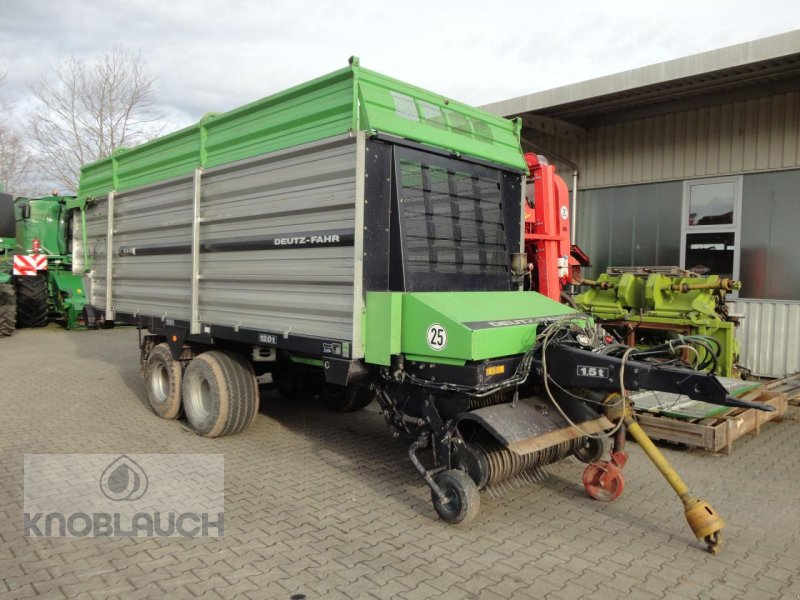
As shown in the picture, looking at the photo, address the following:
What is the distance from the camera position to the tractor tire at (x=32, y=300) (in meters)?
14.7

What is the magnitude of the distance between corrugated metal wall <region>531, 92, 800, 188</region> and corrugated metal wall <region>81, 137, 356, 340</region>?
7.07 m

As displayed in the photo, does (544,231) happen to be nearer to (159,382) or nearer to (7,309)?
(159,382)

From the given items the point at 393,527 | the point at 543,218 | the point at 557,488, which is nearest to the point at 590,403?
the point at 557,488

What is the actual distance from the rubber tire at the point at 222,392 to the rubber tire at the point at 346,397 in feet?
3.79

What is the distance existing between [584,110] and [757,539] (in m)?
7.45

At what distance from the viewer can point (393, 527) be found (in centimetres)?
397

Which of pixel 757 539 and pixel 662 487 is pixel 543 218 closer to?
pixel 662 487

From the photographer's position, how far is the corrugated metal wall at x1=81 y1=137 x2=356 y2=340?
436cm

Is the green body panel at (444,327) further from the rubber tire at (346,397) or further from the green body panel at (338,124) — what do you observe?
the rubber tire at (346,397)

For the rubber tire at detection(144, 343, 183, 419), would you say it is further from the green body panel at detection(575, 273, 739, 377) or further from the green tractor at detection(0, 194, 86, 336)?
the green tractor at detection(0, 194, 86, 336)

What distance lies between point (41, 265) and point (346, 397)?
11152mm

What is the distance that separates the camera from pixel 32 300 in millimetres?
14867

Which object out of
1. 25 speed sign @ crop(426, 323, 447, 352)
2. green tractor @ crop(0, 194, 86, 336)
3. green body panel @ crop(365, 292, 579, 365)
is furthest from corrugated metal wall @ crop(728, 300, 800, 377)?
green tractor @ crop(0, 194, 86, 336)

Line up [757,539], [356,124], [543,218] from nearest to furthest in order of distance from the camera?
[757,539] < [356,124] < [543,218]
